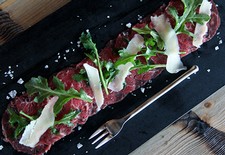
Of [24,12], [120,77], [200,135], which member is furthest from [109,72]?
[200,135]

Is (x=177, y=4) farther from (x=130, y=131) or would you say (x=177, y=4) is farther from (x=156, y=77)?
(x=130, y=131)

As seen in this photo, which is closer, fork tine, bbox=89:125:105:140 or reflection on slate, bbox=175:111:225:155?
fork tine, bbox=89:125:105:140

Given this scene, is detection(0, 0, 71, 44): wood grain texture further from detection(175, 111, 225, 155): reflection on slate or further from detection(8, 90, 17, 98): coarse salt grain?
detection(175, 111, 225, 155): reflection on slate

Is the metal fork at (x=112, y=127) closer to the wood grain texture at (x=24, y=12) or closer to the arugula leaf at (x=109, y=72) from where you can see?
the arugula leaf at (x=109, y=72)

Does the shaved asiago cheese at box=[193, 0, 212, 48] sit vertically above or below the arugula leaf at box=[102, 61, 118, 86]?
below

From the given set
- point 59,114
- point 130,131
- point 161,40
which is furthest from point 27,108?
point 161,40

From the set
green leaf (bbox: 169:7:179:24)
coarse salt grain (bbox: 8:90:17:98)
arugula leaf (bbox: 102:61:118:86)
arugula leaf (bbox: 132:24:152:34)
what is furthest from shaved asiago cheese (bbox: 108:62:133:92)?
coarse salt grain (bbox: 8:90:17:98)
